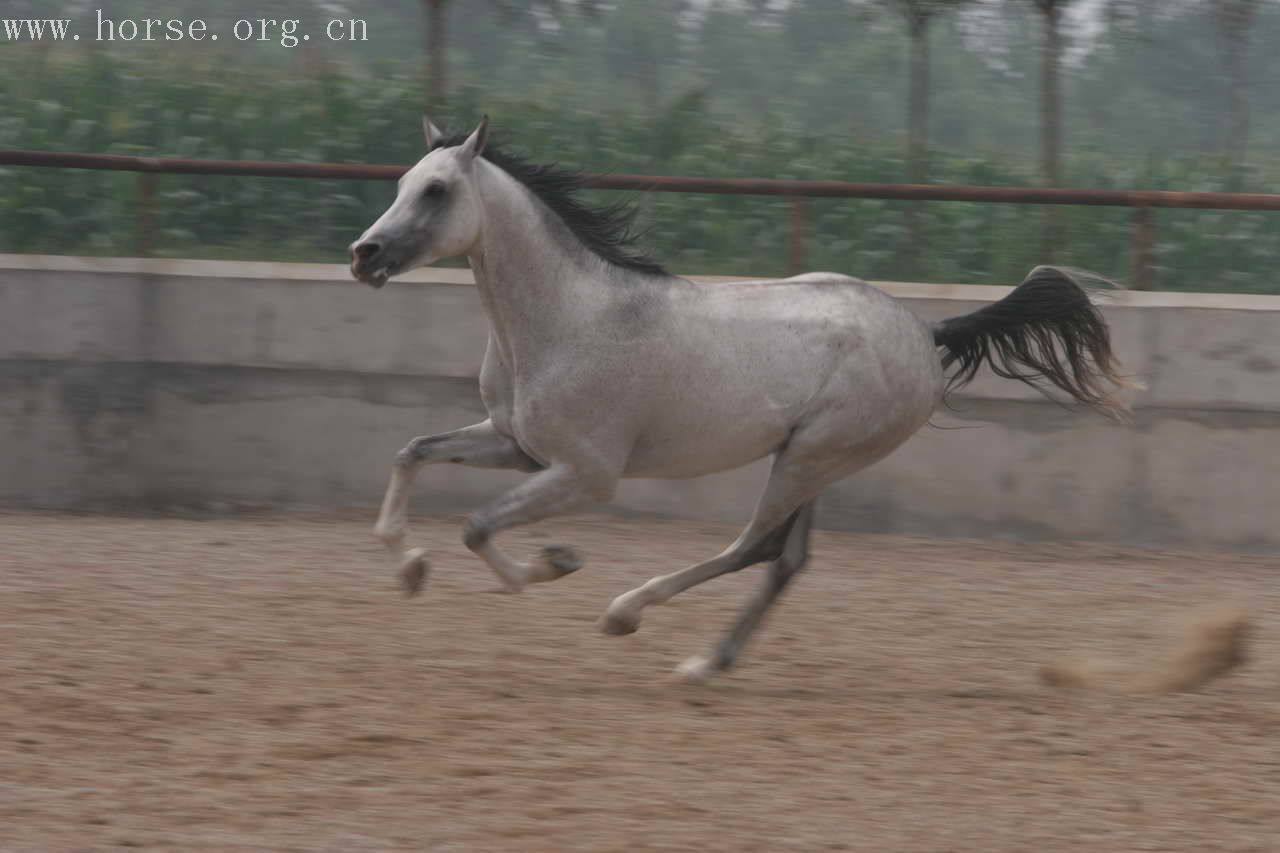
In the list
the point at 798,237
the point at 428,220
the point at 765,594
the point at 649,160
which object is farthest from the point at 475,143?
the point at 649,160

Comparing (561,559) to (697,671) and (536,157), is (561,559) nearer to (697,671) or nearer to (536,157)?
(697,671)

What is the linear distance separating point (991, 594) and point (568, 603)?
1.74 meters

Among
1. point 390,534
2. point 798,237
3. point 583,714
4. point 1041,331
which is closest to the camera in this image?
point 583,714

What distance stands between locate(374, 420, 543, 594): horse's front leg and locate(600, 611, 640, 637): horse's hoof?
521 mm

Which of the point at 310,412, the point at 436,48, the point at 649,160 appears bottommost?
the point at 310,412

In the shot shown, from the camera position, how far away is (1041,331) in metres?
5.82

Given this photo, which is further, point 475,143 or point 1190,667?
point 1190,667

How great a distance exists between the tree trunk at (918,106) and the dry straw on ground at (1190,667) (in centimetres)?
494

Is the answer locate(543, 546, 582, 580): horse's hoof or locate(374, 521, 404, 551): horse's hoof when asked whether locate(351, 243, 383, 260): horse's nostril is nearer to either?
locate(374, 521, 404, 551): horse's hoof

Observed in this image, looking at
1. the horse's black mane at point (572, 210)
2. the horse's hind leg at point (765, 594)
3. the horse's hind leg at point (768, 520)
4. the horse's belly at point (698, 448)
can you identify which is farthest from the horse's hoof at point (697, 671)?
the horse's black mane at point (572, 210)

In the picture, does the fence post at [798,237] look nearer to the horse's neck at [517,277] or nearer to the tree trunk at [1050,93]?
the tree trunk at [1050,93]

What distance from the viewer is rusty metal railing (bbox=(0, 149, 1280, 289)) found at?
8.43m

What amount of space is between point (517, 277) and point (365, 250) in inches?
19.7

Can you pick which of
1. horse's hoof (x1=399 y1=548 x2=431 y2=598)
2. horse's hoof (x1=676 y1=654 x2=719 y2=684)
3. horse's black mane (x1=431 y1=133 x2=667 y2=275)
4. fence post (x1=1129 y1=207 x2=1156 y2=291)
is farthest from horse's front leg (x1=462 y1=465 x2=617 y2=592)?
fence post (x1=1129 y1=207 x2=1156 y2=291)
